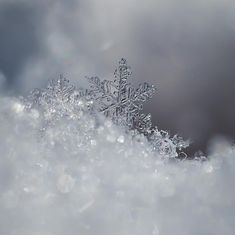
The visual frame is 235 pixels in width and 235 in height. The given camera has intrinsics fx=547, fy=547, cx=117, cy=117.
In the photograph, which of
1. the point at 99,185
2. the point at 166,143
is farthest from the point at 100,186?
the point at 166,143

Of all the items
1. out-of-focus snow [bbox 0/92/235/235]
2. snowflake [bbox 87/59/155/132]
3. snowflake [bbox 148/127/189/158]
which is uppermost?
snowflake [bbox 87/59/155/132]

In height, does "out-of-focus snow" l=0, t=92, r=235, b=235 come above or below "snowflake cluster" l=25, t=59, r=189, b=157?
below

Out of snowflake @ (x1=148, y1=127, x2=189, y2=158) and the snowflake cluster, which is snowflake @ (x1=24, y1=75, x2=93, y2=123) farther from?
snowflake @ (x1=148, y1=127, x2=189, y2=158)

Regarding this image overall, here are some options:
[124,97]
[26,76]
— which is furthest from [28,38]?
[124,97]

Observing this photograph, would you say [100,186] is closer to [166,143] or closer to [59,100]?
[166,143]

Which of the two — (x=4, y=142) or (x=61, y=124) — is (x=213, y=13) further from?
(x=4, y=142)

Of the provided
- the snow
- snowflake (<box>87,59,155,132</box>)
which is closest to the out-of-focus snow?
the snow

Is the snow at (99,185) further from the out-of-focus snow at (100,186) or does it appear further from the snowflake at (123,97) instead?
the snowflake at (123,97)
